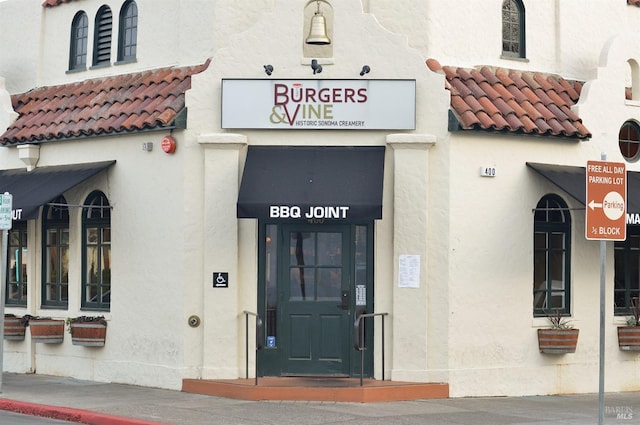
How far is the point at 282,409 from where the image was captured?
14.1 m

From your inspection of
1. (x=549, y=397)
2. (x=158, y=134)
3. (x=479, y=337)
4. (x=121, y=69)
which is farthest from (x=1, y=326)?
(x=549, y=397)

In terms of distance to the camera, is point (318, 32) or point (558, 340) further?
point (558, 340)

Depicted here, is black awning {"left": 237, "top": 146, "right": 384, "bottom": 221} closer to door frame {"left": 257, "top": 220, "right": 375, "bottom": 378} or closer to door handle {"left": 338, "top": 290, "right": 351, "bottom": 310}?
door frame {"left": 257, "top": 220, "right": 375, "bottom": 378}

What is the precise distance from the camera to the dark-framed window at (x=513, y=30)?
57.4 ft

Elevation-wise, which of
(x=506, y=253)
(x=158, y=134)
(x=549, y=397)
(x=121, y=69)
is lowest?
(x=549, y=397)

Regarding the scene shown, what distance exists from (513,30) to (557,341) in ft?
16.6

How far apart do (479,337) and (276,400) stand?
3.21 meters

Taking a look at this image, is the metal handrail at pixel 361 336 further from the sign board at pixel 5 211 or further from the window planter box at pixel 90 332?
the sign board at pixel 5 211

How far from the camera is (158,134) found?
1656 centimetres

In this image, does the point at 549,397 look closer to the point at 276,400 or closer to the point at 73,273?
the point at 276,400

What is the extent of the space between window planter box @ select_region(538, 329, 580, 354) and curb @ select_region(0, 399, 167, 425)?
21.1 feet

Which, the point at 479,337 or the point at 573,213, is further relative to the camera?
the point at 573,213

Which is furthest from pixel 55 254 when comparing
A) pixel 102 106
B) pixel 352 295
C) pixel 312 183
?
pixel 352 295

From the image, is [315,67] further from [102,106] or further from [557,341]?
[557,341]
